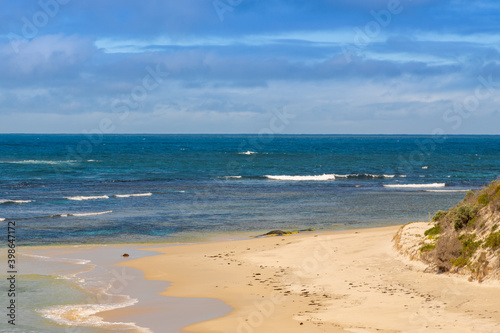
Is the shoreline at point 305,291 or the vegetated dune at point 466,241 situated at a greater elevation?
the vegetated dune at point 466,241

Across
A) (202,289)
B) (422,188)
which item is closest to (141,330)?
(202,289)

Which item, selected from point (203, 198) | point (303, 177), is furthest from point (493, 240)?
point (303, 177)

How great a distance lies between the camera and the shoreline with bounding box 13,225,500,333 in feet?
43.1

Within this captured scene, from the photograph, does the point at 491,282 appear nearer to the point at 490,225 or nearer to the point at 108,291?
the point at 490,225

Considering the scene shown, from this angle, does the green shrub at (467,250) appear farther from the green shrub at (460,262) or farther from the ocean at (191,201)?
the ocean at (191,201)

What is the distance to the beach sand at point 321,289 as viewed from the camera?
42.8 feet

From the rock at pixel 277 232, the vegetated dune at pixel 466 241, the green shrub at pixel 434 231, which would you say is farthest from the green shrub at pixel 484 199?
the rock at pixel 277 232

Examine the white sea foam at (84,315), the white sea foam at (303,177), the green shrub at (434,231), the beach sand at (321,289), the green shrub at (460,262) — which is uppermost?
the white sea foam at (303,177)

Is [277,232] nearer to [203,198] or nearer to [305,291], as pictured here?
[305,291]

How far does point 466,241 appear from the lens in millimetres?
16578

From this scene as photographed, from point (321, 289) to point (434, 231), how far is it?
471cm

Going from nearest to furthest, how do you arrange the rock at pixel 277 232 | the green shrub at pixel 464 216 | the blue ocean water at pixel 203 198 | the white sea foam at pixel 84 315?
the white sea foam at pixel 84 315 < the green shrub at pixel 464 216 < the rock at pixel 277 232 < the blue ocean water at pixel 203 198

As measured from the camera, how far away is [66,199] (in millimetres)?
39969

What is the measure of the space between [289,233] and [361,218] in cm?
696
